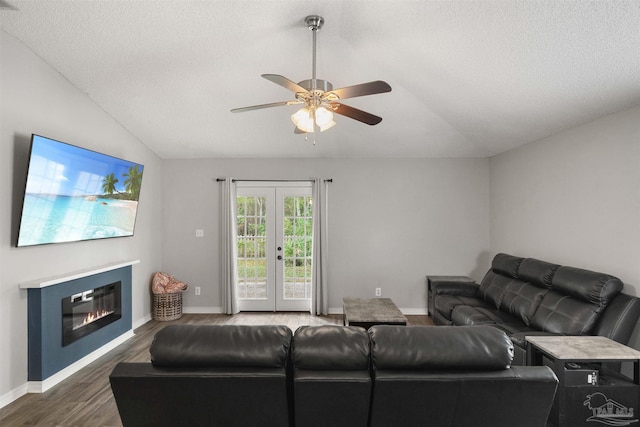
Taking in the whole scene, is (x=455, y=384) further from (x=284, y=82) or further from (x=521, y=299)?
(x=521, y=299)

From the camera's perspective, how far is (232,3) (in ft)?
8.96

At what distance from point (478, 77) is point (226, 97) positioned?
2.62 m

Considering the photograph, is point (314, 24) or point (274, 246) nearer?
point (314, 24)

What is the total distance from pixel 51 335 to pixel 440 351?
136 inches

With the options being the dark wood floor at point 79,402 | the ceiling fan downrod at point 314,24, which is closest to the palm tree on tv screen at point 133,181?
the dark wood floor at point 79,402

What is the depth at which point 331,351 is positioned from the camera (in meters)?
1.68

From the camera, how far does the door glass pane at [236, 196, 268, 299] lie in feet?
19.1

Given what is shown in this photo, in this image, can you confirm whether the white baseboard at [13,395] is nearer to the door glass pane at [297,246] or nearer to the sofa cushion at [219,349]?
the sofa cushion at [219,349]

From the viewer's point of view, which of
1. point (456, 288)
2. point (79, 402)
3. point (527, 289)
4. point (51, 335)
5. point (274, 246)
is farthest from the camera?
point (274, 246)

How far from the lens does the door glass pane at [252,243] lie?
19.1 feet

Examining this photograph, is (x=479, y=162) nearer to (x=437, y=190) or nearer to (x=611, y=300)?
(x=437, y=190)

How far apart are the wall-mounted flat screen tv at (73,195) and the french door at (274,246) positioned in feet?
5.63

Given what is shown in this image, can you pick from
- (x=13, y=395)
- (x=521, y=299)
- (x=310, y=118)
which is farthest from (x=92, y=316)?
(x=521, y=299)

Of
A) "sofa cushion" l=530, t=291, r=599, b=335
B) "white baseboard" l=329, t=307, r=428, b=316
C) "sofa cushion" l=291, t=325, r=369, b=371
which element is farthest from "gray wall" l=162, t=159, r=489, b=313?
"sofa cushion" l=291, t=325, r=369, b=371
